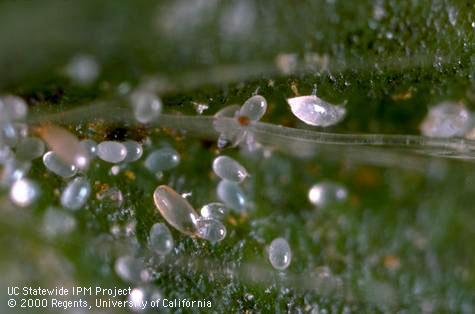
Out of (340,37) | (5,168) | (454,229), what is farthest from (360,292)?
(5,168)

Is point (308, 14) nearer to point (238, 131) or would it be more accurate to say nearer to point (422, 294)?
point (238, 131)

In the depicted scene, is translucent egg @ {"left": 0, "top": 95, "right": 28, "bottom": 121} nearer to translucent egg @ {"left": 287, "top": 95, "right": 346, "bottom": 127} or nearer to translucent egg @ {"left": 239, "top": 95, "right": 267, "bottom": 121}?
translucent egg @ {"left": 239, "top": 95, "right": 267, "bottom": 121}

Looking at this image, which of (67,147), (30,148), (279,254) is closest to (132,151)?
(67,147)

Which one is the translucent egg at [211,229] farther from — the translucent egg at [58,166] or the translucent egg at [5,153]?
the translucent egg at [5,153]

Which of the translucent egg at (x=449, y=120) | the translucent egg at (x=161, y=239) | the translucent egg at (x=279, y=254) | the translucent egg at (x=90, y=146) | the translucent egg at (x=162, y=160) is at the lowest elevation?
the translucent egg at (x=279, y=254)

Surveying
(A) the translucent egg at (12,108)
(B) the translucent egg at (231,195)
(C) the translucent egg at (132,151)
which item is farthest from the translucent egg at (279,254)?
(A) the translucent egg at (12,108)
